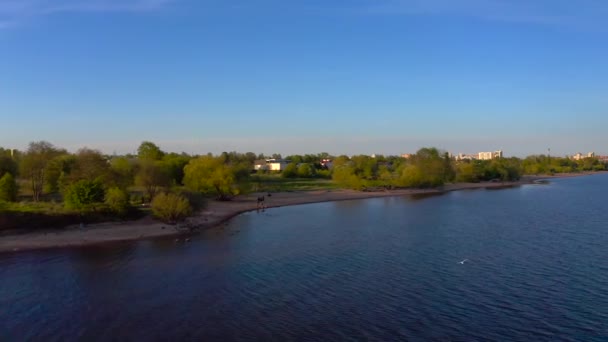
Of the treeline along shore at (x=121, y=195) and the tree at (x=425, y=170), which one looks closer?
the treeline along shore at (x=121, y=195)

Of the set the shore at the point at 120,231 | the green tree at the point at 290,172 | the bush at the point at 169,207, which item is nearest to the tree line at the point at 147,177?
the bush at the point at 169,207

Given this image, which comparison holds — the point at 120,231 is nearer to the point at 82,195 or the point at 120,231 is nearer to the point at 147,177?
the point at 82,195

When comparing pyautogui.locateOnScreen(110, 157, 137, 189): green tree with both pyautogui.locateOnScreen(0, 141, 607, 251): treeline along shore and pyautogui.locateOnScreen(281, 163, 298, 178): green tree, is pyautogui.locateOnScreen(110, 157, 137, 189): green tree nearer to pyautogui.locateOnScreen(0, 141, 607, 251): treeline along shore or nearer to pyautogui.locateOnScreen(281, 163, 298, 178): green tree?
pyautogui.locateOnScreen(0, 141, 607, 251): treeline along shore

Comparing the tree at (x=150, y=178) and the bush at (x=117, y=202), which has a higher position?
the tree at (x=150, y=178)

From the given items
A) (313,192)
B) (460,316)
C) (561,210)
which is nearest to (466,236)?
(460,316)

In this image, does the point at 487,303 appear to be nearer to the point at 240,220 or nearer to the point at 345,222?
the point at 345,222

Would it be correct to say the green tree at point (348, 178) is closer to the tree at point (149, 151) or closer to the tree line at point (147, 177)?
the tree line at point (147, 177)
